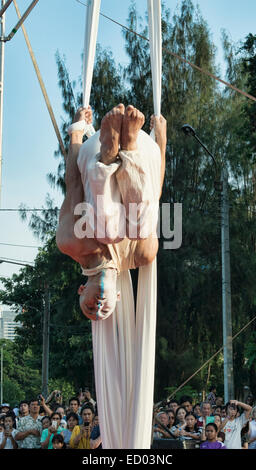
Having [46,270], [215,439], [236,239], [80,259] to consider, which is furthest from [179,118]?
[80,259]

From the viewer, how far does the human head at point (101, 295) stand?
657 cm

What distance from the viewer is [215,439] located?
9.12m

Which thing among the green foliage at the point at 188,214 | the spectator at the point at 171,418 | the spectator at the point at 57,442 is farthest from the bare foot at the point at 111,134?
the green foliage at the point at 188,214

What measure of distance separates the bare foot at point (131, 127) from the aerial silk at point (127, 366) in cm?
118

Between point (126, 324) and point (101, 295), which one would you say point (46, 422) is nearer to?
point (126, 324)

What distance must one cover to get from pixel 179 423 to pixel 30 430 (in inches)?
85.1

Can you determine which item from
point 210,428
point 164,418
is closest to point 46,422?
point 164,418

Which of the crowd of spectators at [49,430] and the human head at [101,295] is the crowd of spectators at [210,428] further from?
the human head at [101,295]

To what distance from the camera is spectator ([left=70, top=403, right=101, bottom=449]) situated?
9.45m

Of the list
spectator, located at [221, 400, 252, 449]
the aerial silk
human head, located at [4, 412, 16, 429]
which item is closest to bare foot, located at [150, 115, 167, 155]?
the aerial silk

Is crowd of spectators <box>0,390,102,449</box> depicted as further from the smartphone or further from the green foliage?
the green foliage

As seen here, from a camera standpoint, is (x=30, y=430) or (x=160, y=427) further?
(x=30, y=430)

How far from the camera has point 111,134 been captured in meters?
6.40
